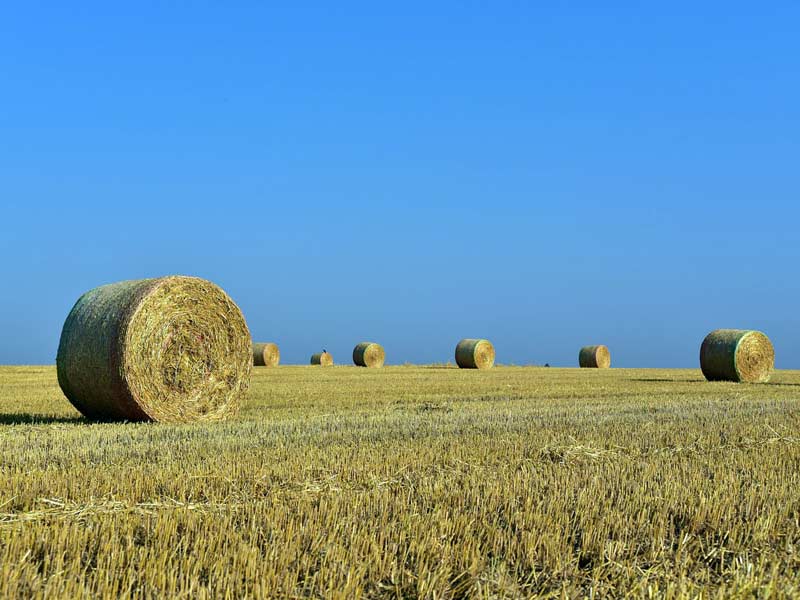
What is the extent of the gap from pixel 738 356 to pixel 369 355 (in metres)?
16.9

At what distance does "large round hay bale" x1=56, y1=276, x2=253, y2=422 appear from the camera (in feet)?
33.7

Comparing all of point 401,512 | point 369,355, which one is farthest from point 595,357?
point 401,512

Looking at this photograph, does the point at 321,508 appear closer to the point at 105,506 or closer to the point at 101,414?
the point at 105,506

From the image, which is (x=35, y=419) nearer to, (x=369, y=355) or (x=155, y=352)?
(x=155, y=352)

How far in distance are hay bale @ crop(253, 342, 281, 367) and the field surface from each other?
80.3ft

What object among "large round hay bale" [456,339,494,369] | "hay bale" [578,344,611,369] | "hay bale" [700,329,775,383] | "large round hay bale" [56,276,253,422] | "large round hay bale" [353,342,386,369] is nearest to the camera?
"large round hay bale" [56,276,253,422]

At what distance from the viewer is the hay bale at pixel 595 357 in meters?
36.2

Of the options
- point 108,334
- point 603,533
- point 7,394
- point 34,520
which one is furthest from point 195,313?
point 603,533

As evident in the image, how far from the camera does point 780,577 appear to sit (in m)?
3.80

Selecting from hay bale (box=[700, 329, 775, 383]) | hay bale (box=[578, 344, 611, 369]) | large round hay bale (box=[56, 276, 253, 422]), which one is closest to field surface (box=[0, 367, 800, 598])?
large round hay bale (box=[56, 276, 253, 422])

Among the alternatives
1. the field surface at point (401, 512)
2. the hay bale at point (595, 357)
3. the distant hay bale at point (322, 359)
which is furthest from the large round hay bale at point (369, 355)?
the field surface at point (401, 512)

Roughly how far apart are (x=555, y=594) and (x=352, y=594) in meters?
0.86

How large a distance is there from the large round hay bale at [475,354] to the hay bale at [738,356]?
11.5 m

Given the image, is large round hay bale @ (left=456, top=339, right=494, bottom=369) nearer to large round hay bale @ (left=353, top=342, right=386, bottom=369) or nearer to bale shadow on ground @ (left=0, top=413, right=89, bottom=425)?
large round hay bale @ (left=353, top=342, right=386, bottom=369)
